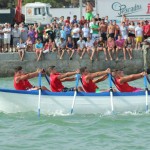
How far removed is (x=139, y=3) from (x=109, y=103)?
57.7 ft

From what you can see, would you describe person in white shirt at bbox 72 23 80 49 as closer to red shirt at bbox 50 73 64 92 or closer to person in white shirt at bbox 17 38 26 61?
person in white shirt at bbox 17 38 26 61

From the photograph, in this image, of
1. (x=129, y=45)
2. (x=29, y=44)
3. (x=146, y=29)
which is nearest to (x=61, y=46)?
(x=29, y=44)

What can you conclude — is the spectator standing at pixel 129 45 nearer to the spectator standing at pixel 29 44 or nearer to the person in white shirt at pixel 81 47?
the person in white shirt at pixel 81 47

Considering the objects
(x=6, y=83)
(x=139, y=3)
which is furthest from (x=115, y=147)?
(x=139, y=3)

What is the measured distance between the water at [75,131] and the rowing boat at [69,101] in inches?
7.8

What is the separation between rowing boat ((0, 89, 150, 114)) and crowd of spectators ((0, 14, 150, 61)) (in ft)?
35.3

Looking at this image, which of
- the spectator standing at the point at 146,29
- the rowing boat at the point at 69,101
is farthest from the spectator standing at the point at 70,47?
the rowing boat at the point at 69,101

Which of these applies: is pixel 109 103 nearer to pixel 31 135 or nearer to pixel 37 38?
pixel 31 135

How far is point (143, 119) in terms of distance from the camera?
2467 cm

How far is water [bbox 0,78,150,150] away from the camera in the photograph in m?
21.3

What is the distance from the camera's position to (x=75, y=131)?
75.9 ft

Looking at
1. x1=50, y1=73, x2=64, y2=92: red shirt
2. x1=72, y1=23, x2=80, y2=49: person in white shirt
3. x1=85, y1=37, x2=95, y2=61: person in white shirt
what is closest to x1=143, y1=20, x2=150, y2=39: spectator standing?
x1=85, y1=37, x2=95, y2=61: person in white shirt

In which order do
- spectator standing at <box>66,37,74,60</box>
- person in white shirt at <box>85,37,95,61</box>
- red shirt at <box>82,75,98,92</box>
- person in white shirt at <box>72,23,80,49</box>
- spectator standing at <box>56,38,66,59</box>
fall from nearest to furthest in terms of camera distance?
red shirt at <box>82,75,98,92</box>, person in white shirt at <box>72,23,80,49</box>, person in white shirt at <box>85,37,95,61</box>, spectator standing at <box>66,37,74,60</box>, spectator standing at <box>56,38,66,59</box>

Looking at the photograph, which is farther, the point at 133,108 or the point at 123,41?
the point at 123,41
